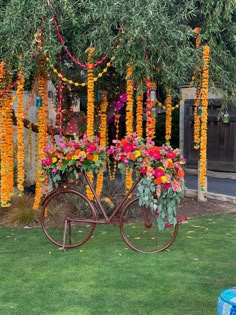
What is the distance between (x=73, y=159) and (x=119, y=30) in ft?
6.42

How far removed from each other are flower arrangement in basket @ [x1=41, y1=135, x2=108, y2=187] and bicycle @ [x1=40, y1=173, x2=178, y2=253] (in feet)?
0.71

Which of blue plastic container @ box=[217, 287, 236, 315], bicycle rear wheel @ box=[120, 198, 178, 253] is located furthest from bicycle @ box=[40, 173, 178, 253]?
blue plastic container @ box=[217, 287, 236, 315]

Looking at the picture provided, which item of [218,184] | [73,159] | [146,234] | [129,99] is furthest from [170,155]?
[218,184]

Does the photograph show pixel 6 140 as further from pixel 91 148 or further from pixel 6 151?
pixel 91 148

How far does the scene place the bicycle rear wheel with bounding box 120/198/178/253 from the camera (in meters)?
5.45

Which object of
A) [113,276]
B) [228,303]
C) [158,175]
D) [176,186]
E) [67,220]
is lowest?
[113,276]

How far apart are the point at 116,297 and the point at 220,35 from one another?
482 cm

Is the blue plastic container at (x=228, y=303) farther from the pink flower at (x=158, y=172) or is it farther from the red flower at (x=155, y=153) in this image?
the red flower at (x=155, y=153)

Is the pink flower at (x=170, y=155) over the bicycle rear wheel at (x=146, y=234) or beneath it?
over

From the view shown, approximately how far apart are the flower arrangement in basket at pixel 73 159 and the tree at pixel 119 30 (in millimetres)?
1417

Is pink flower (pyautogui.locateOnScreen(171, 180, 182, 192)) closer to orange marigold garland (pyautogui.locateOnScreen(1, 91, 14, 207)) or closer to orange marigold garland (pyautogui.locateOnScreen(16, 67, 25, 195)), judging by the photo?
orange marigold garland (pyautogui.locateOnScreen(16, 67, 25, 195))

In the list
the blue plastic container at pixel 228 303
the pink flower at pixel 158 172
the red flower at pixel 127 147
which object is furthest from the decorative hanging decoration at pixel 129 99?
the blue plastic container at pixel 228 303

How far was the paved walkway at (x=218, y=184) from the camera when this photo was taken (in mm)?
10771

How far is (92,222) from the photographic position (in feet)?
17.9
